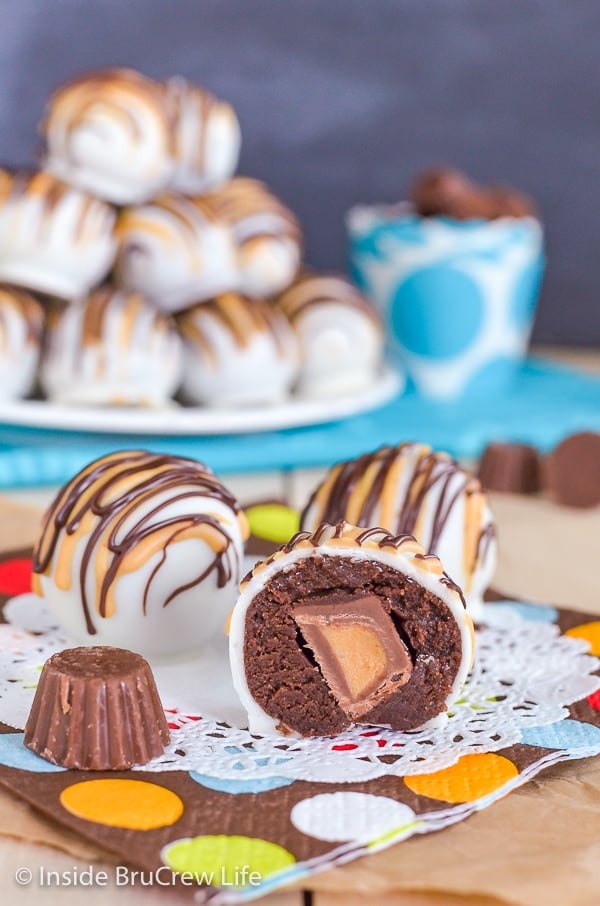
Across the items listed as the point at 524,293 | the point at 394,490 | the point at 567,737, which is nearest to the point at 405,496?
the point at 394,490

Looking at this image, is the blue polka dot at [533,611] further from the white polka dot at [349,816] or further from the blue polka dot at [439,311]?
the blue polka dot at [439,311]

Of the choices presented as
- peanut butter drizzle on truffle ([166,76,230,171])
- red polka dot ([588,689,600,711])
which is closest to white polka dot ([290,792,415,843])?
red polka dot ([588,689,600,711])

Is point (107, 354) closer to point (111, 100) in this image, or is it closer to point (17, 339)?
point (17, 339)

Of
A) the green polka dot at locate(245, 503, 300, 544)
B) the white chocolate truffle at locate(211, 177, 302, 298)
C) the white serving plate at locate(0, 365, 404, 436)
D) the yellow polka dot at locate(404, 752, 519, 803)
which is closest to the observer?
the yellow polka dot at locate(404, 752, 519, 803)

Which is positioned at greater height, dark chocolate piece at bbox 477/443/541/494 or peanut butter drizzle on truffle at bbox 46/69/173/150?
peanut butter drizzle on truffle at bbox 46/69/173/150

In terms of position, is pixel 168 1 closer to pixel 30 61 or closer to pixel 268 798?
pixel 30 61

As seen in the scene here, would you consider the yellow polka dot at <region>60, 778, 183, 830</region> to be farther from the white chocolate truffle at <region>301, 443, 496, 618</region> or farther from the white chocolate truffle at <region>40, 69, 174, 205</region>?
the white chocolate truffle at <region>40, 69, 174, 205</region>

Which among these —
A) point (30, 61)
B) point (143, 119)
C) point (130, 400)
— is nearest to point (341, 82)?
point (30, 61)
